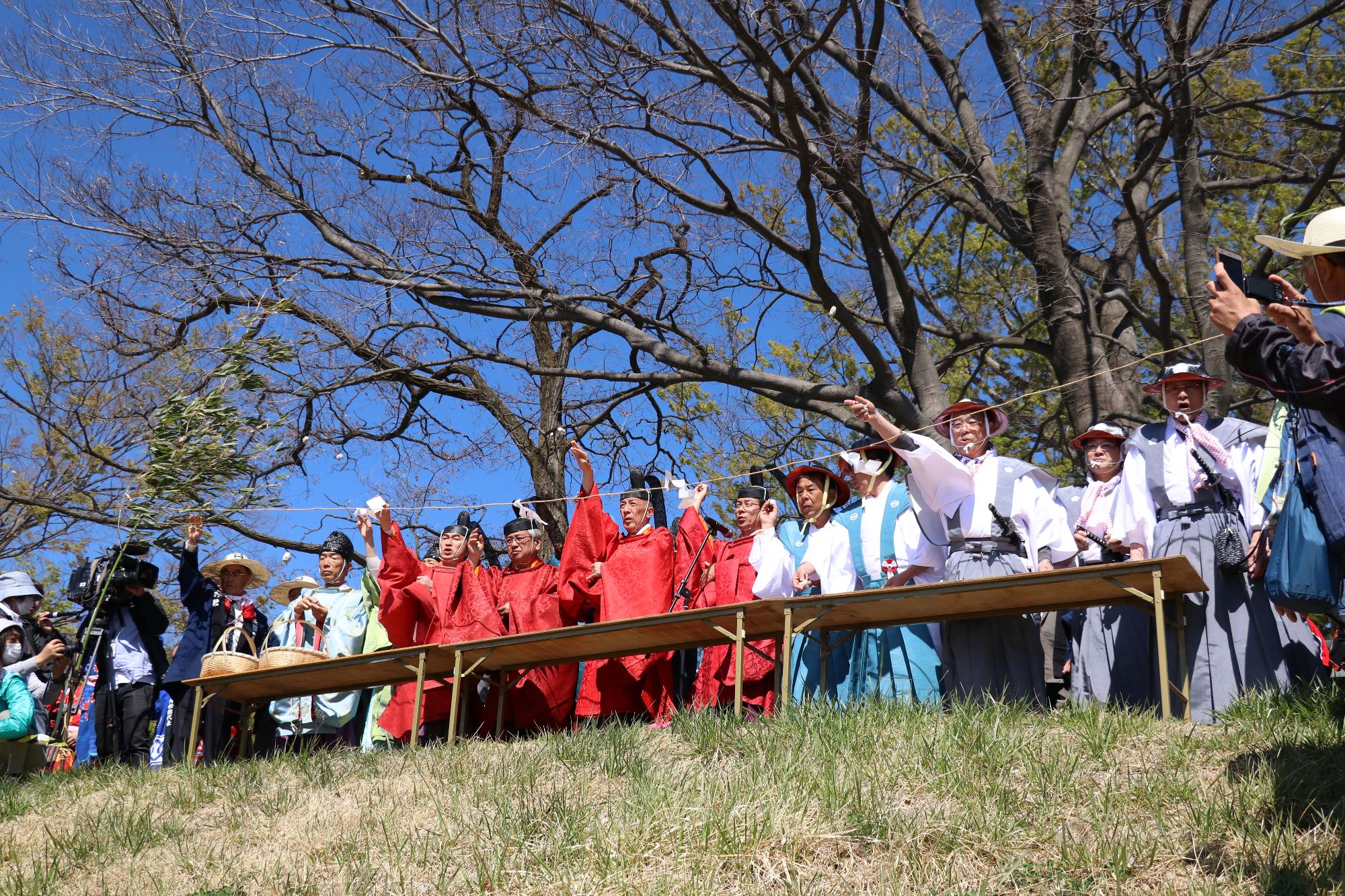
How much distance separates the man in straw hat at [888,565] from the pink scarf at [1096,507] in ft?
2.88

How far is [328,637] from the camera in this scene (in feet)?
29.2

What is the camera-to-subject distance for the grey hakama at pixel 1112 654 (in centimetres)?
653

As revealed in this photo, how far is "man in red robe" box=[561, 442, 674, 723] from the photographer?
7.94 m

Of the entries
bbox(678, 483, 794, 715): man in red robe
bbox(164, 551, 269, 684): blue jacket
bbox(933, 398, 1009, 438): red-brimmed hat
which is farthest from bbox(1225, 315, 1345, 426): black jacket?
bbox(164, 551, 269, 684): blue jacket

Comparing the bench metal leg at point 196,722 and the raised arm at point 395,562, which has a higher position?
the raised arm at point 395,562

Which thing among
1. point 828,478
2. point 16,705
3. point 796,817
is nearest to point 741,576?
point 828,478

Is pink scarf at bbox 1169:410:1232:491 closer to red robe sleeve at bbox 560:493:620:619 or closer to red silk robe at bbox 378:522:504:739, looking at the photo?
red robe sleeve at bbox 560:493:620:619

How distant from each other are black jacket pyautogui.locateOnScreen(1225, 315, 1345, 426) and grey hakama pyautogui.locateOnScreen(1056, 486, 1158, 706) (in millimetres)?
2942

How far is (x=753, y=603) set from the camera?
6.32 m

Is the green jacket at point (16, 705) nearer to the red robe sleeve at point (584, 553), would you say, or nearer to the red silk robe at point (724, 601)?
the red robe sleeve at point (584, 553)

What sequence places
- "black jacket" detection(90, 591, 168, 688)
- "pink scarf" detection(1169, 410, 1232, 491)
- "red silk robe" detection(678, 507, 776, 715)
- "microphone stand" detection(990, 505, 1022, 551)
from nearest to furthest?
1. "pink scarf" detection(1169, 410, 1232, 491)
2. "microphone stand" detection(990, 505, 1022, 551)
3. "red silk robe" detection(678, 507, 776, 715)
4. "black jacket" detection(90, 591, 168, 688)

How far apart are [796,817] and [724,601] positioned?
397 centimetres

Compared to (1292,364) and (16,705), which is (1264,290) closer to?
(1292,364)

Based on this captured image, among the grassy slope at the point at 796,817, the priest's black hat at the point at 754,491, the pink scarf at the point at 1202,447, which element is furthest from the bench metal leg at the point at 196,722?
the pink scarf at the point at 1202,447
